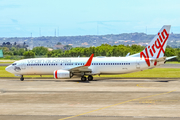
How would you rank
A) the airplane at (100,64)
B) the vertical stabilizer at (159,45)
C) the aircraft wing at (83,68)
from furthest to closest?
1. the vertical stabilizer at (159,45)
2. the airplane at (100,64)
3. the aircraft wing at (83,68)

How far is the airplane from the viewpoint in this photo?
140 feet

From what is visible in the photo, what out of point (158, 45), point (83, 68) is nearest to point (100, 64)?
point (83, 68)

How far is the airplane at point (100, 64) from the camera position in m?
42.5

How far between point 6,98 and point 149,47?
24.4 meters

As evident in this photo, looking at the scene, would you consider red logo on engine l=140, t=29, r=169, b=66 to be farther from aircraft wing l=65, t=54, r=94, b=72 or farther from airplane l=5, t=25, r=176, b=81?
aircraft wing l=65, t=54, r=94, b=72

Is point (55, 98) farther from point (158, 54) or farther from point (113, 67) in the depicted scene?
point (158, 54)

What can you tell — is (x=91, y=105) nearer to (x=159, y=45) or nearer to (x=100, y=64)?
(x=100, y=64)

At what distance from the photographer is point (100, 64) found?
44.1 metres

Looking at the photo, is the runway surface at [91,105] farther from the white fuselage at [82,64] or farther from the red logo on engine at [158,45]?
the red logo on engine at [158,45]

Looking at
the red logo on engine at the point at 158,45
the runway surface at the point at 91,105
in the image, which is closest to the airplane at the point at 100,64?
the red logo on engine at the point at 158,45

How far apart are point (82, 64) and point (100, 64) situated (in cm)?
281

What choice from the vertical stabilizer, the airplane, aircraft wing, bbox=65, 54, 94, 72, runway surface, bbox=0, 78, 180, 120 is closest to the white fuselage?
the airplane

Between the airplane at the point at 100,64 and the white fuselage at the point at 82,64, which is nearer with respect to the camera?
the airplane at the point at 100,64

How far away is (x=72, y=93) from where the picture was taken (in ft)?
97.9
